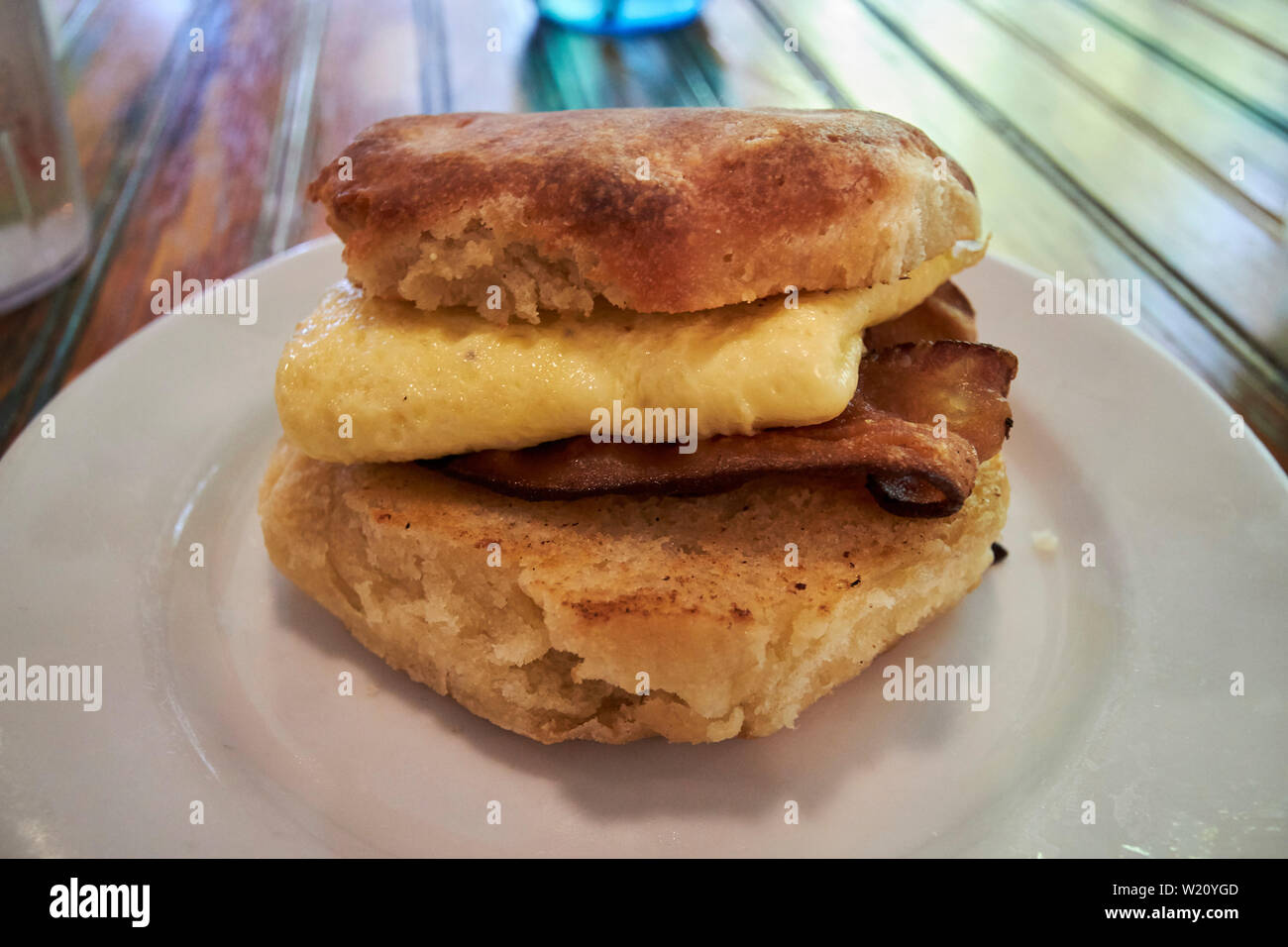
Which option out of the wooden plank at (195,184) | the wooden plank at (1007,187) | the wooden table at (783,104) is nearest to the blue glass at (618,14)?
the wooden table at (783,104)

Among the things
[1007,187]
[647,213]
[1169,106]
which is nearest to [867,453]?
[647,213]

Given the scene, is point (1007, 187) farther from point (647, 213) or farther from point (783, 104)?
point (647, 213)

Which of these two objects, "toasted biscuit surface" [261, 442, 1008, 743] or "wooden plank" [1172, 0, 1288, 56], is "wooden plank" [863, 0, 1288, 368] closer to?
"wooden plank" [1172, 0, 1288, 56]

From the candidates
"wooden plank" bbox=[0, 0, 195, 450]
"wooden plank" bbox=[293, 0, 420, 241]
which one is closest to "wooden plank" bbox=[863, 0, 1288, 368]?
"wooden plank" bbox=[293, 0, 420, 241]

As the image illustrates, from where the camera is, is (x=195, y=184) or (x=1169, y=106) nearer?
(x=195, y=184)

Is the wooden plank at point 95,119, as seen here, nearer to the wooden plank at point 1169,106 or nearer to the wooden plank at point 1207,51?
the wooden plank at point 1169,106

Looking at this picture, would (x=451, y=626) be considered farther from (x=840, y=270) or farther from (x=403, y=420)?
(x=840, y=270)
